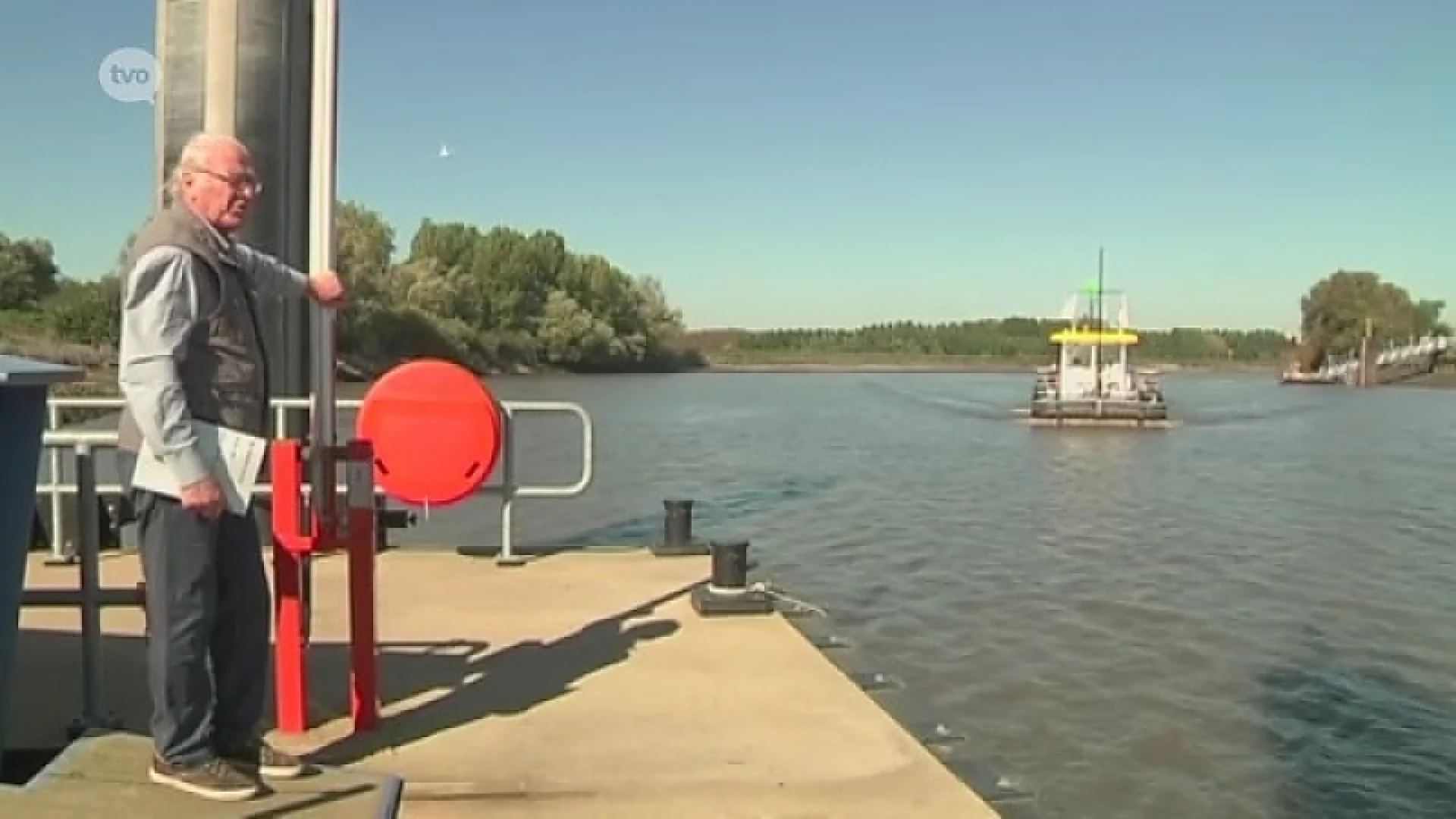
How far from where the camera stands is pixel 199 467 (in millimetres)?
3512

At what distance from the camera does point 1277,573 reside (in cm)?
1520

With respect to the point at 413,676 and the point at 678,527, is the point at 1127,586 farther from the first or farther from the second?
the point at 413,676

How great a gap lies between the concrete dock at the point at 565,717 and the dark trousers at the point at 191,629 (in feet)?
0.57

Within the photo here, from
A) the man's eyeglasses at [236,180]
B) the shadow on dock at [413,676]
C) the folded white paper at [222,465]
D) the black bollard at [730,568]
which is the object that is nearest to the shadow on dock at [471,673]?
the shadow on dock at [413,676]

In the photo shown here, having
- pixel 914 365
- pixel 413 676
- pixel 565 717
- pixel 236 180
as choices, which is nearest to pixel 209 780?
pixel 236 180

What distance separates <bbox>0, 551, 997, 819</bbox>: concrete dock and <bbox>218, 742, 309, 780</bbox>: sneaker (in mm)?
136

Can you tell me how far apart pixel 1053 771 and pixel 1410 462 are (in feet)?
99.1

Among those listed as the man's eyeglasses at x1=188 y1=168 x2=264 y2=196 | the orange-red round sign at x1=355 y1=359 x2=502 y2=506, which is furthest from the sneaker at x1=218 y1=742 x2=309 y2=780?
the orange-red round sign at x1=355 y1=359 x2=502 y2=506

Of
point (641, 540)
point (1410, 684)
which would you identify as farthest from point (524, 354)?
point (1410, 684)

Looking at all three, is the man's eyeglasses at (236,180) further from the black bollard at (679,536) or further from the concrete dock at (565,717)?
the black bollard at (679,536)

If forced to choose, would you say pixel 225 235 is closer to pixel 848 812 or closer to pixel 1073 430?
pixel 848 812

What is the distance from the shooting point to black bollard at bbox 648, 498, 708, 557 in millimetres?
8672

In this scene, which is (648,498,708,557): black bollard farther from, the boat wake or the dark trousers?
the boat wake

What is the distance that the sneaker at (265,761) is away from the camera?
3.68 m
